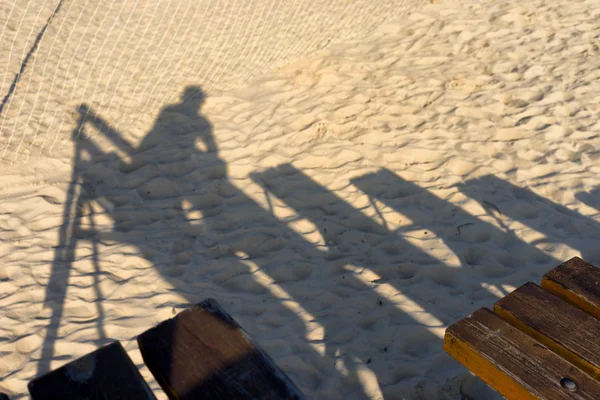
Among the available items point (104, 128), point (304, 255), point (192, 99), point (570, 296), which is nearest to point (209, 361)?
point (570, 296)

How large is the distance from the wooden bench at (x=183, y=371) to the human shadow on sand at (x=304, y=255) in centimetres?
139

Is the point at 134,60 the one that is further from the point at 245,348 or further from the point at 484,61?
the point at 245,348

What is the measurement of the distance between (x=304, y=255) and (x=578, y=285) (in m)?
1.86

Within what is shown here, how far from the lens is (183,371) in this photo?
156cm

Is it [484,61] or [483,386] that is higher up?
[484,61]

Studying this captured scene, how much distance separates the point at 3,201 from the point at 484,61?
4414 mm

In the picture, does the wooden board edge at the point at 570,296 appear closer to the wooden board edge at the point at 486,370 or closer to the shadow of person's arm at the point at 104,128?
the wooden board edge at the point at 486,370

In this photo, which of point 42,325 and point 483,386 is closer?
point 483,386

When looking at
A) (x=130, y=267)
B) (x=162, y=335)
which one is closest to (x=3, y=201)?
(x=130, y=267)

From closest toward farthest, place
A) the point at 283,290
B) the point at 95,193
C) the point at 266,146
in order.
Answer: the point at 283,290, the point at 95,193, the point at 266,146

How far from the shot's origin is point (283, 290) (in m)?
3.54

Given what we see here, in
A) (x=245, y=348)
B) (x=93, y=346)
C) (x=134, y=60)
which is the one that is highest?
(x=134, y=60)

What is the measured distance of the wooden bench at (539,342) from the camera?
72.2 inches

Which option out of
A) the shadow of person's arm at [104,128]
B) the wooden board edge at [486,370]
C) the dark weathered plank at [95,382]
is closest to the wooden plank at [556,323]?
the wooden board edge at [486,370]
